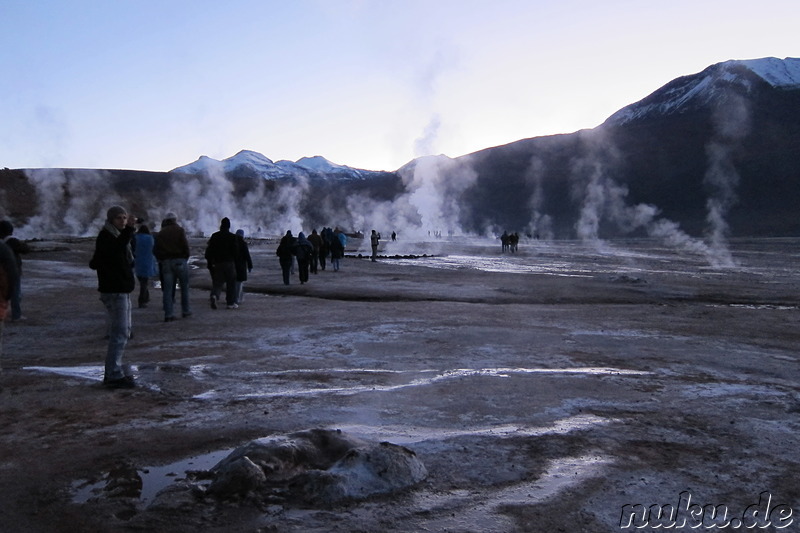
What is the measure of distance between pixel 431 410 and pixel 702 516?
2411mm

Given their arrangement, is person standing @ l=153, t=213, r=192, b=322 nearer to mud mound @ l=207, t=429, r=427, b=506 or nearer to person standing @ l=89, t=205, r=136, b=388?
person standing @ l=89, t=205, r=136, b=388

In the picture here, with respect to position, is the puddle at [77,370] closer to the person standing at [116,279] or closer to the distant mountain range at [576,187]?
the person standing at [116,279]

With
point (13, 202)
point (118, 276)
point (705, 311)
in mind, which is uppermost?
point (13, 202)

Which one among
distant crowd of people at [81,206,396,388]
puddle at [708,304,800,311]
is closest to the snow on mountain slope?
puddle at [708,304,800,311]

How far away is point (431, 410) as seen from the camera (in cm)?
567

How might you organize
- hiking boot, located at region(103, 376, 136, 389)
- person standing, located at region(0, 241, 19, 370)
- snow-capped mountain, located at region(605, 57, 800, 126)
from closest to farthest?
1. person standing, located at region(0, 241, 19, 370)
2. hiking boot, located at region(103, 376, 136, 389)
3. snow-capped mountain, located at region(605, 57, 800, 126)

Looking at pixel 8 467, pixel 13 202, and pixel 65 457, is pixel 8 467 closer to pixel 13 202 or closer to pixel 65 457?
pixel 65 457

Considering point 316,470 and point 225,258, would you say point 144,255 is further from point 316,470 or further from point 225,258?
point 316,470

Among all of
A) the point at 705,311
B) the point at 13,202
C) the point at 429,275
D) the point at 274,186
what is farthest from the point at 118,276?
the point at 274,186

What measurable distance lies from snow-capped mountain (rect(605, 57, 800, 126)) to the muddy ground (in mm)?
158994

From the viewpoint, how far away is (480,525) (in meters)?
3.51

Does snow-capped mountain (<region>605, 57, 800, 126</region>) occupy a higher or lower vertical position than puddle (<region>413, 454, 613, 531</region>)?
higher

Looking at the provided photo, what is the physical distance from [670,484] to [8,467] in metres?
4.03

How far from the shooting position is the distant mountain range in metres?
92.2
